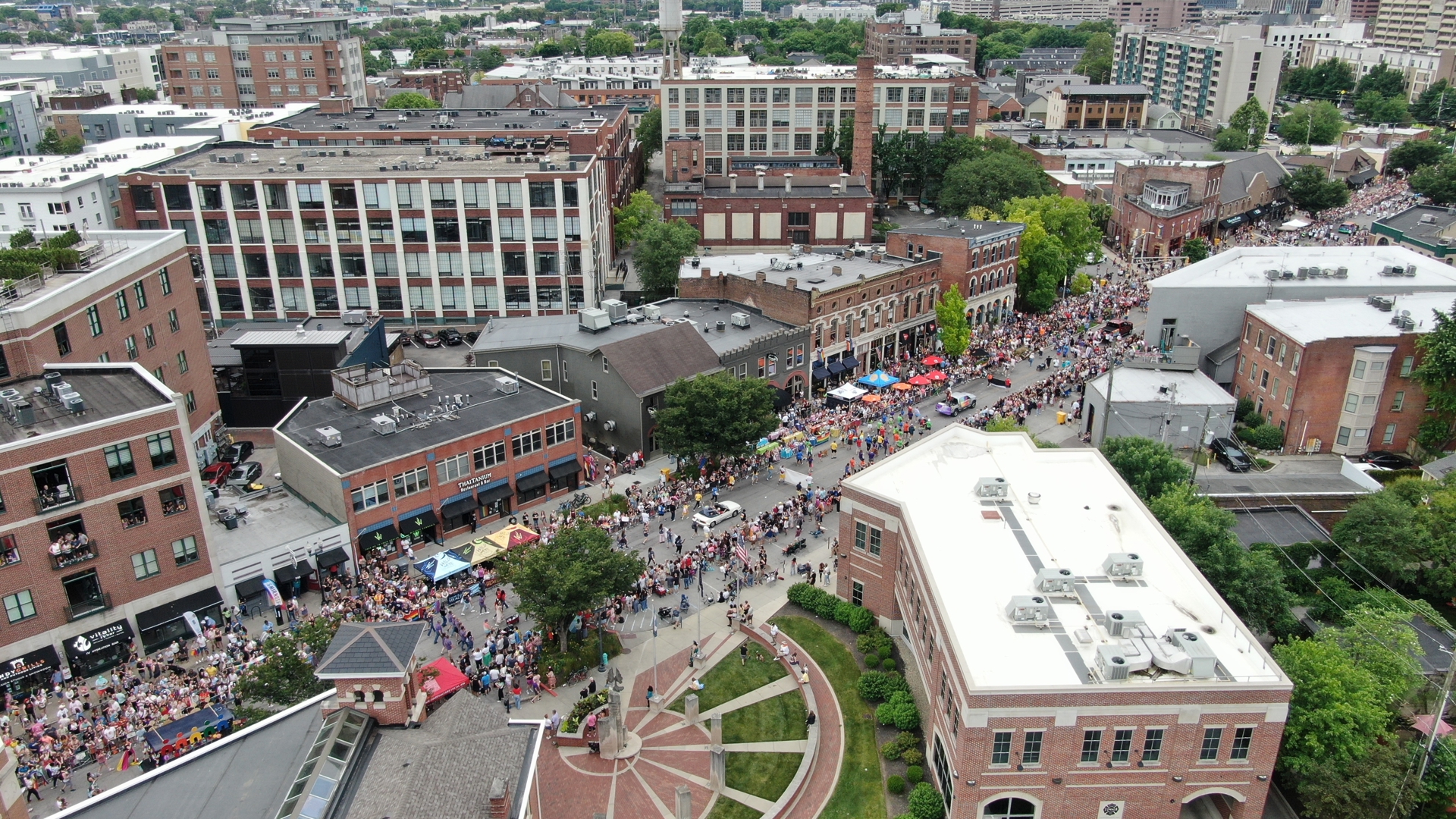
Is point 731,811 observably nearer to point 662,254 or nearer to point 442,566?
point 442,566

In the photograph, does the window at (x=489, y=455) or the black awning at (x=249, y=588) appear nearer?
the black awning at (x=249, y=588)

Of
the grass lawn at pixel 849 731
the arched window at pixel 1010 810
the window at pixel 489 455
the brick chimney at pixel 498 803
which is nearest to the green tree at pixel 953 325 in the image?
the grass lawn at pixel 849 731

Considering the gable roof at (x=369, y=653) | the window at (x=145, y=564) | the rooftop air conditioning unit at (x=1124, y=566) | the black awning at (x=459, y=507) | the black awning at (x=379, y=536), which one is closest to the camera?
the gable roof at (x=369, y=653)

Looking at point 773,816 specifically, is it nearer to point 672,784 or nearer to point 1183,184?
point 672,784

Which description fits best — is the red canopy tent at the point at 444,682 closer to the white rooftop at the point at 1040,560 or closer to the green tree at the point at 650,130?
the white rooftop at the point at 1040,560

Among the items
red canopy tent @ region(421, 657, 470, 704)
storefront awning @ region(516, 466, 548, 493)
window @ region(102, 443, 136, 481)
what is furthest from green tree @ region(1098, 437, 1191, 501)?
window @ region(102, 443, 136, 481)

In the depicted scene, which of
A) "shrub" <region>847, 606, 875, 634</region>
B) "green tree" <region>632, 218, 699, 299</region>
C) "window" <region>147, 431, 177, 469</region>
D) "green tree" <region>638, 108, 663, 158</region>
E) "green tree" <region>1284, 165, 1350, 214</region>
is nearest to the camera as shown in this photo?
"window" <region>147, 431, 177, 469</region>

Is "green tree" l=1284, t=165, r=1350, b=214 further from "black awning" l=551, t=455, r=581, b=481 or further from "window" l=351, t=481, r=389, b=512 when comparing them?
"window" l=351, t=481, r=389, b=512
